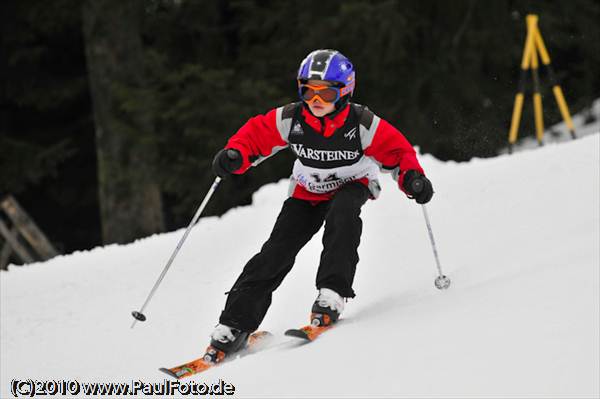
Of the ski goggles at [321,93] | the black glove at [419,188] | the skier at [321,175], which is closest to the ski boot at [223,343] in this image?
the skier at [321,175]

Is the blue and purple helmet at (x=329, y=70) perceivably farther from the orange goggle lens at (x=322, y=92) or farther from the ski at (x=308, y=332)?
the ski at (x=308, y=332)

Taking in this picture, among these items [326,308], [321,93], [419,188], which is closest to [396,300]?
[326,308]

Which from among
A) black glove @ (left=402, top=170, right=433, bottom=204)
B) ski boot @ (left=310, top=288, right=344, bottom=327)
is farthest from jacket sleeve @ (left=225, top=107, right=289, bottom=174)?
ski boot @ (left=310, top=288, right=344, bottom=327)

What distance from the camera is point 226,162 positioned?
468cm

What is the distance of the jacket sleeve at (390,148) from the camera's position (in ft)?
15.1

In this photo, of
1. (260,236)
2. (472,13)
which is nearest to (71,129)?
(472,13)

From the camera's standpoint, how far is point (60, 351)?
5.49 metres

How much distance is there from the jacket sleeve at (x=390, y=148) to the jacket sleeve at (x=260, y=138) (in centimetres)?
48

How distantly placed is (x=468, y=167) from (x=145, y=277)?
3.12 meters

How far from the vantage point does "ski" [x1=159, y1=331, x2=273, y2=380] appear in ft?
13.6

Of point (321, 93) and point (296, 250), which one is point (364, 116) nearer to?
point (321, 93)

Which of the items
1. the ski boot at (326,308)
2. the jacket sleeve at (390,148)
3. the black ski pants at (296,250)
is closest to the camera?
the ski boot at (326,308)

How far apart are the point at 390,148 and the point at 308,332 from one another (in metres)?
1.12

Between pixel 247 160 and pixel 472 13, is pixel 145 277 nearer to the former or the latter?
pixel 247 160
